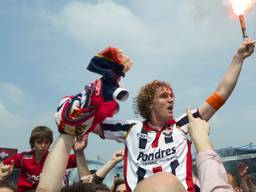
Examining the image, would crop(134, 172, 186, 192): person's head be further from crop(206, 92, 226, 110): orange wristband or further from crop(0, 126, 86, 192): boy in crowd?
crop(0, 126, 86, 192): boy in crowd

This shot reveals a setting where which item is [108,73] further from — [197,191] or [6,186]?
[197,191]

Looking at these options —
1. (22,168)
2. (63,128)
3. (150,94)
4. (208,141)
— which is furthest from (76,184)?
(22,168)

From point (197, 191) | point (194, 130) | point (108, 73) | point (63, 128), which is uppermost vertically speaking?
point (108, 73)

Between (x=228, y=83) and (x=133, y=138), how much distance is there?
3.69 ft

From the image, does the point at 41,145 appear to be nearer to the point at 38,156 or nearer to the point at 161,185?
the point at 38,156

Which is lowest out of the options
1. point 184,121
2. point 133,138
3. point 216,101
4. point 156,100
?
point 133,138

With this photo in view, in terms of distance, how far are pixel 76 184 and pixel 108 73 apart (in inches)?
39.0

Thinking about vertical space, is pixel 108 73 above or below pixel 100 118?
above

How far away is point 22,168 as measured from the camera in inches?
264

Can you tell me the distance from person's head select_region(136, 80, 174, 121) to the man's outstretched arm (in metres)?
0.37

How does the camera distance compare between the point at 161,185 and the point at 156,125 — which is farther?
the point at 156,125

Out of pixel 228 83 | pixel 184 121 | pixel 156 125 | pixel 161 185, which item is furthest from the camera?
pixel 156 125

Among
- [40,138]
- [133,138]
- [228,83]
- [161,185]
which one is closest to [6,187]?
[133,138]

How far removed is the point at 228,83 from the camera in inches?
178
